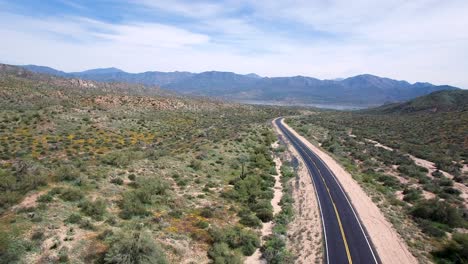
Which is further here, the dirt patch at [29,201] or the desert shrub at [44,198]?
the desert shrub at [44,198]

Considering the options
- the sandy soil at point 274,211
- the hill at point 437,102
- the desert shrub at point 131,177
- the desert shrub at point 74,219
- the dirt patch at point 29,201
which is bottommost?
the sandy soil at point 274,211

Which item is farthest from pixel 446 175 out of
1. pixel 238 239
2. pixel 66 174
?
pixel 66 174

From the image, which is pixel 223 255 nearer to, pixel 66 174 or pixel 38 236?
pixel 38 236

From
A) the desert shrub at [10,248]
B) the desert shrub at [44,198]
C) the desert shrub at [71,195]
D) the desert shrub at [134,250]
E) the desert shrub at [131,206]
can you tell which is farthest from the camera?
the desert shrub at [131,206]

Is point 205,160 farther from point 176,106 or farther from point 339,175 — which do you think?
point 176,106

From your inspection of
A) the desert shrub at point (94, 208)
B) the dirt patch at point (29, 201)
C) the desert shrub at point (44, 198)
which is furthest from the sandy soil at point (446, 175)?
the dirt patch at point (29, 201)

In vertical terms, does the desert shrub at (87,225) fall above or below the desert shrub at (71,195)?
below

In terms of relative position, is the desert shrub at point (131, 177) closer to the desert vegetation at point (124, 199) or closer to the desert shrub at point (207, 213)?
the desert vegetation at point (124, 199)
